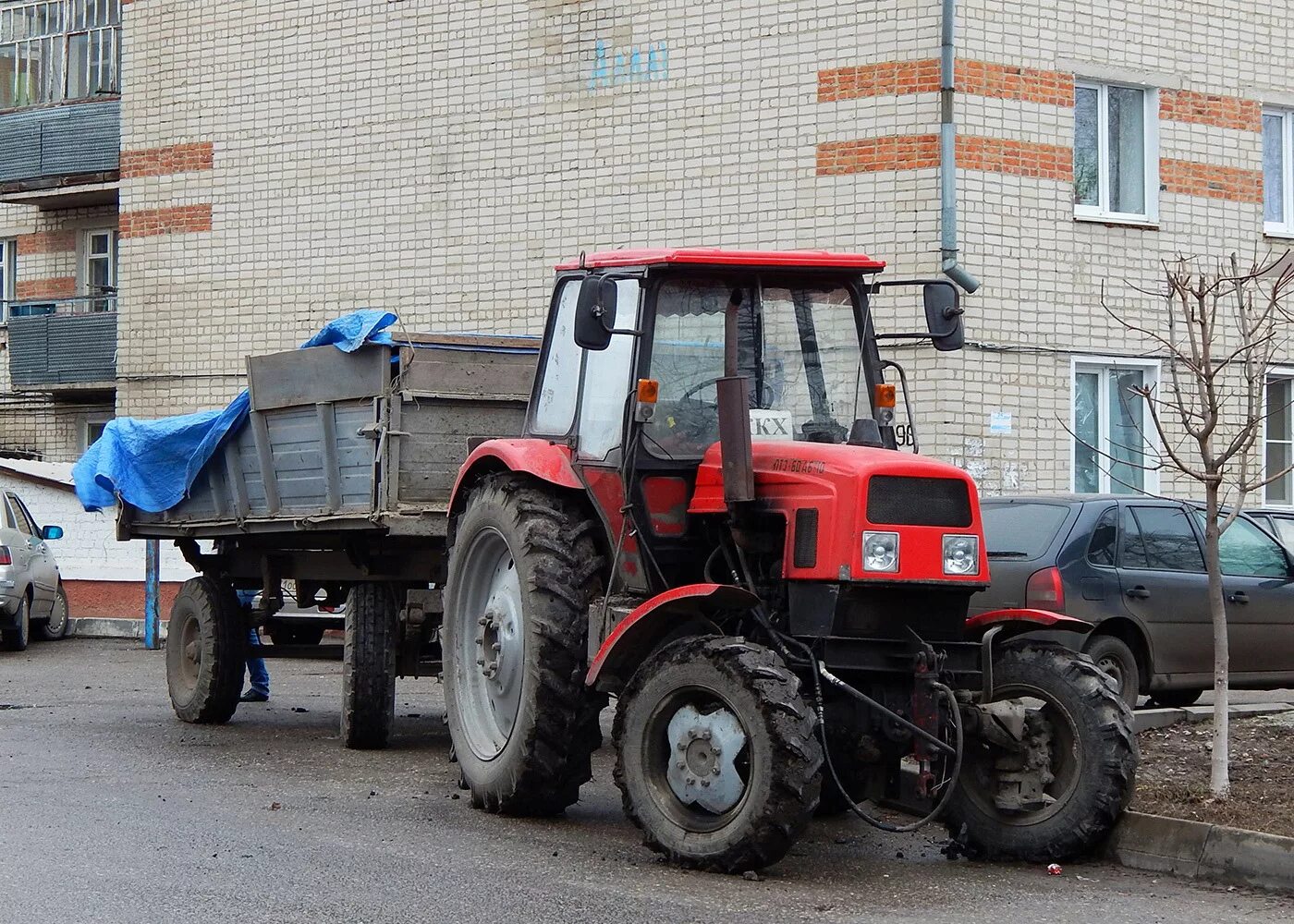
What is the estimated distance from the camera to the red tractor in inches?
298

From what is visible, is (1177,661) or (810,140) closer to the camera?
(1177,661)

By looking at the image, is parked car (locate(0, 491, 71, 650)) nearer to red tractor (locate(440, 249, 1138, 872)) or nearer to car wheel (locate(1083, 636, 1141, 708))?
car wheel (locate(1083, 636, 1141, 708))

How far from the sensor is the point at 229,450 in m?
12.9

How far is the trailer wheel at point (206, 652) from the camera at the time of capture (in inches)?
512

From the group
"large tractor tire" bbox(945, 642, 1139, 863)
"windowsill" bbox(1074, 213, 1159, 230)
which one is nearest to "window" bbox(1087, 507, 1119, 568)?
"large tractor tire" bbox(945, 642, 1139, 863)

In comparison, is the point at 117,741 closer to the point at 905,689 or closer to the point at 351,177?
the point at 905,689

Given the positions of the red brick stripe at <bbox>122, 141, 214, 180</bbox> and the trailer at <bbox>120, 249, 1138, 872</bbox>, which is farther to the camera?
the red brick stripe at <bbox>122, 141, 214, 180</bbox>

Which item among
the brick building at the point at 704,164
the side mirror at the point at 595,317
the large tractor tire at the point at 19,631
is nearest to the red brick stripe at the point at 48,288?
the brick building at the point at 704,164

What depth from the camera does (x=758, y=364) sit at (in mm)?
8586

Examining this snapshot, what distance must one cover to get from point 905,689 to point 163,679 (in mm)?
10980

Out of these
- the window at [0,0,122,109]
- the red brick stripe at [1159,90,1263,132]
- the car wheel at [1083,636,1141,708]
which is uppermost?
the window at [0,0,122,109]

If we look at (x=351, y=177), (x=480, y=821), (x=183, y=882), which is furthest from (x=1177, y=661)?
(x=351, y=177)

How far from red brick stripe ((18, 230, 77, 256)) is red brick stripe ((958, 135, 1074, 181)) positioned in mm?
16793

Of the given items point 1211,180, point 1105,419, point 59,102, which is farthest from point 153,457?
point 59,102
